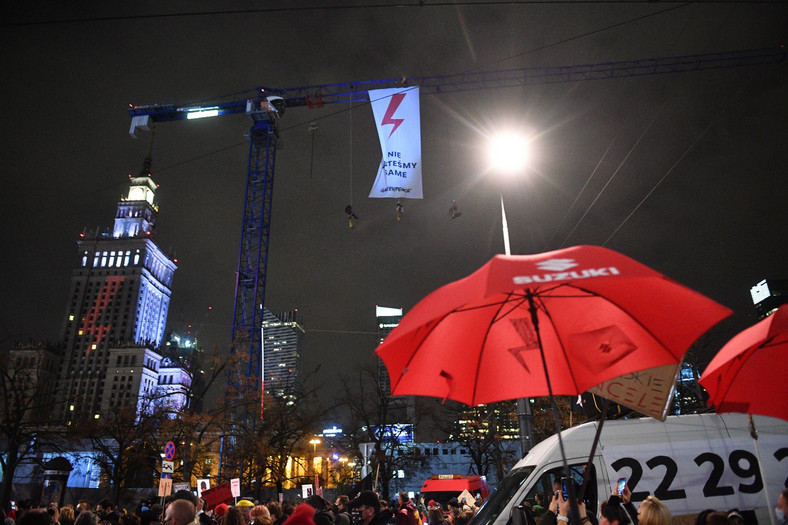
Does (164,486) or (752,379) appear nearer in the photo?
(752,379)

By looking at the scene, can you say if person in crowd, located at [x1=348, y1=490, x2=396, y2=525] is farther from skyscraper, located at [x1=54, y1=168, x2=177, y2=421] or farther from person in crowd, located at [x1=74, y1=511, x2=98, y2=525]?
skyscraper, located at [x1=54, y1=168, x2=177, y2=421]

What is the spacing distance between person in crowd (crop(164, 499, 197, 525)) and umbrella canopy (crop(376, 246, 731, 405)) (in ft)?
9.13

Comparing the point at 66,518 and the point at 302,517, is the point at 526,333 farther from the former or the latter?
the point at 66,518

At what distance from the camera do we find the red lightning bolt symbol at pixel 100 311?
138 meters

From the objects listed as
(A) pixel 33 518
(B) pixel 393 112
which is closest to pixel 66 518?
(A) pixel 33 518

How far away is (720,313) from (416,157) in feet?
44.1

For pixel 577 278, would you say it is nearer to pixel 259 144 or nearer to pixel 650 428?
pixel 650 428

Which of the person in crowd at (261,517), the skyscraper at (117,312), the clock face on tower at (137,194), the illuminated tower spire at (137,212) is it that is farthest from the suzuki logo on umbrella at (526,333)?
the clock face on tower at (137,194)

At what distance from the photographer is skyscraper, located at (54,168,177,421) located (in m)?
133

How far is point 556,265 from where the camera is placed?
11.4ft

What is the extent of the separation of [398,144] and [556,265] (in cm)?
1372

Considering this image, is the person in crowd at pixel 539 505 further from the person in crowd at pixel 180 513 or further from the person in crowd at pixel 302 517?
the person in crowd at pixel 302 517

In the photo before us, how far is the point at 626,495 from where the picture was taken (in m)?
6.16

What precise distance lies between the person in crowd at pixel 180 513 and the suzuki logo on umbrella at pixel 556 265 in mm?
4530
